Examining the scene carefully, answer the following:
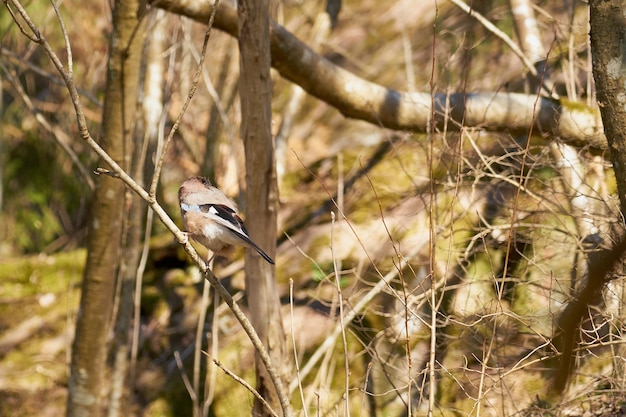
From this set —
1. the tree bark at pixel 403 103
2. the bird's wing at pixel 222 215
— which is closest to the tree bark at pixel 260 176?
the tree bark at pixel 403 103

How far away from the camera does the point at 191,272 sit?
7.16 m

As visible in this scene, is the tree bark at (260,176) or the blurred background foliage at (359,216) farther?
the blurred background foliage at (359,216)

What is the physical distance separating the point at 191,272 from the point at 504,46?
12.5ft

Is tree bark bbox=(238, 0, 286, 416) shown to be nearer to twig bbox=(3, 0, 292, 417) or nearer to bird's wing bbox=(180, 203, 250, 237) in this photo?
bird's wing bbox=(180, 203, 250, 237)

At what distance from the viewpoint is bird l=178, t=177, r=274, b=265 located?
3.20 meters

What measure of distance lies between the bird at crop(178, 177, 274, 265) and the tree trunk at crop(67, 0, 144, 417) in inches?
52.8

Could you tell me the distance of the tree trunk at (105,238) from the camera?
444cm

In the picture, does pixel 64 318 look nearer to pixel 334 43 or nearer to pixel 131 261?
pixel 131 261

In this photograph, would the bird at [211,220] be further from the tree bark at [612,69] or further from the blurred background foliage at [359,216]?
the tree bark at [612,69]

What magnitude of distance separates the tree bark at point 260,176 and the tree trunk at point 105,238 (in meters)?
0.80

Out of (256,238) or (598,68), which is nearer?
(598,68)

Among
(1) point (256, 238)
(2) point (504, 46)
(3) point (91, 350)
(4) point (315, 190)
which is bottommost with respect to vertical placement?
(3) point (91, 350)

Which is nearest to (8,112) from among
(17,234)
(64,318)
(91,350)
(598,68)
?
(17,234)

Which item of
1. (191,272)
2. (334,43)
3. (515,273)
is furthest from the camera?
(334,43)
